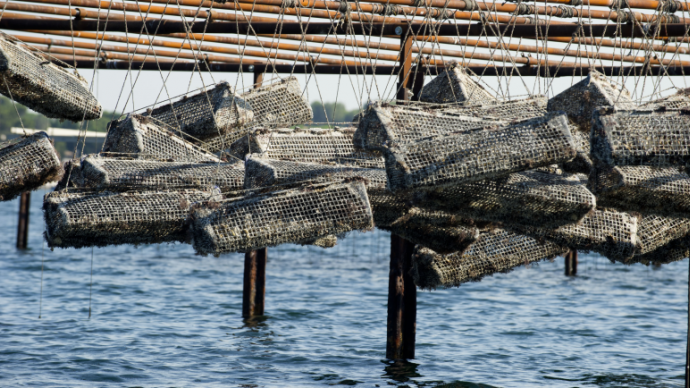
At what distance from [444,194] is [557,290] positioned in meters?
12.0

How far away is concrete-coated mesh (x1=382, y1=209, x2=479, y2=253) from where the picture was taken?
21.3ft

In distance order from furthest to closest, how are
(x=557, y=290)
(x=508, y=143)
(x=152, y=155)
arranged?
(x=557, y=290), (x=152, y=155), (x=508, y=143)

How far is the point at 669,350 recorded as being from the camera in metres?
11.1

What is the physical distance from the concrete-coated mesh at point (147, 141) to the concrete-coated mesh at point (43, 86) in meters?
0.31

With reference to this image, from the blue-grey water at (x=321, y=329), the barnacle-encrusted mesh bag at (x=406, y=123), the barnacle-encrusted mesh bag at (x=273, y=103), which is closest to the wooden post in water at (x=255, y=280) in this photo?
the blue-grey water at (x=321, y=329)

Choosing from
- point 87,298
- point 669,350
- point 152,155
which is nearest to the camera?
point 152,155

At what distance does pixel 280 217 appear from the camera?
552 cm

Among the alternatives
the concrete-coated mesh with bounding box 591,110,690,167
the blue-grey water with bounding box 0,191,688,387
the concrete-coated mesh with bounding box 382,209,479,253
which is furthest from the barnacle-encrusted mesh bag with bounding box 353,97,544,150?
the blue-grey water with bounding box 0,191,688,387

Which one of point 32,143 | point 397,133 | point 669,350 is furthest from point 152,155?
point 669,350

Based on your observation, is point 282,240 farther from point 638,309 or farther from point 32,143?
point 638,309

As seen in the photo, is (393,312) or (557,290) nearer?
(393,312)

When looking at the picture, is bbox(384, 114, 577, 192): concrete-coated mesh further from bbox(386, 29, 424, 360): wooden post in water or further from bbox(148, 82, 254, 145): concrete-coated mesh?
bbox(148, 82, 254, 145): concrete-coated mesh

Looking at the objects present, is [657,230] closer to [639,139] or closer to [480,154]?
[639,139]

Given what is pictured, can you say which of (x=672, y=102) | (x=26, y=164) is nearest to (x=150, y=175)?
(x=26, y=164)
